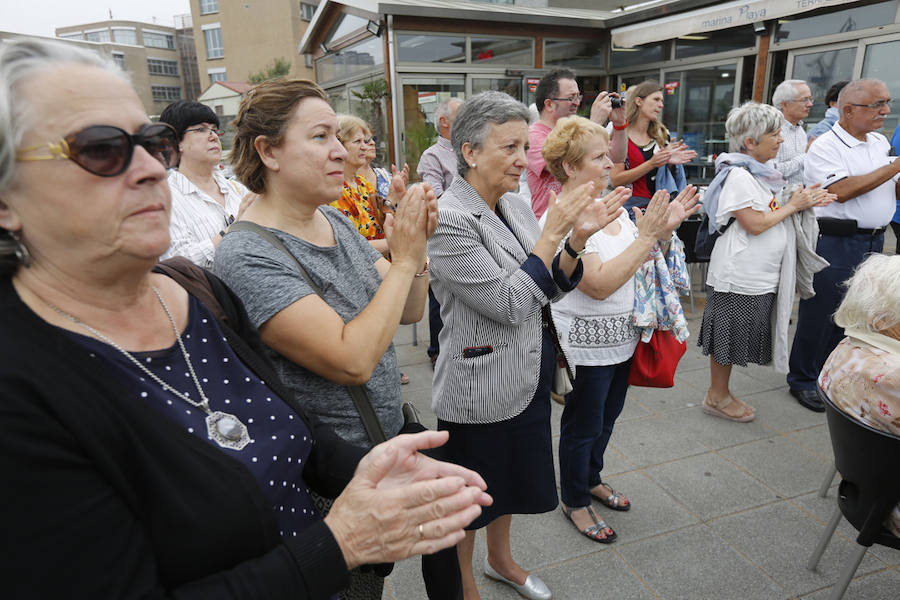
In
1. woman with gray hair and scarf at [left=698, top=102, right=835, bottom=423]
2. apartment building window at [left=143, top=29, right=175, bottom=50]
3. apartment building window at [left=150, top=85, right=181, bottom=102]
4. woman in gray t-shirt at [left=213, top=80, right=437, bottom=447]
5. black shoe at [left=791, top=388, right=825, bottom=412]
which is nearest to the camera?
woman in gray t-shirt at [left=213, top=80, right=437, bottom=447]

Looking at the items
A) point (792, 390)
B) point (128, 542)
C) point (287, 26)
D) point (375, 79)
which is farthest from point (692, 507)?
point (287, 26)

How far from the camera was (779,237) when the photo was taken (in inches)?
140

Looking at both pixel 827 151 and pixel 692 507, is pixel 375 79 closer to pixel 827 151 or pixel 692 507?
pixel 827 151

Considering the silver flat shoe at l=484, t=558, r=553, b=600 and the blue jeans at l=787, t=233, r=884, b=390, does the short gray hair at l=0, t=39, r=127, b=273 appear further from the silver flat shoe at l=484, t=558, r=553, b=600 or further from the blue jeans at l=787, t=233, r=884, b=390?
the blue jeans at l=787, t=233, r=884, b=390

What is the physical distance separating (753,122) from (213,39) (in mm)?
54369

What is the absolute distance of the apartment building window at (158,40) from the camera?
2484 inches

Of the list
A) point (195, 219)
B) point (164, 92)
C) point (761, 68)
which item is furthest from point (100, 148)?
point (164, 92)

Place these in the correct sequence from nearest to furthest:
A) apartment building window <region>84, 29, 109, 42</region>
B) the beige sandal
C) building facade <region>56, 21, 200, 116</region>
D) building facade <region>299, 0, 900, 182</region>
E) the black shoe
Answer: the beige sandal, the black shoe, building facade <region>299, 0, 900, 182</region>, building facade <region>56, 21, 200, 116</region>, apartment building window <region>84, 29, 109, 42</region>

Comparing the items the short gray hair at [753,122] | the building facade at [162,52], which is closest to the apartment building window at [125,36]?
the building facade at [162,52]

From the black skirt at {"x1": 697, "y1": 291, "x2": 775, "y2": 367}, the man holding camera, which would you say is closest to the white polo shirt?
the black skirt at {"x1": 697, "y1": 291, "x2": 775, "y2": 367}

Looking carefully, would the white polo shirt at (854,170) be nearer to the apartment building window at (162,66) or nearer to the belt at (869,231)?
the belt at (869,231)

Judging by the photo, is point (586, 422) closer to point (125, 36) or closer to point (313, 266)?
point (313, 266)

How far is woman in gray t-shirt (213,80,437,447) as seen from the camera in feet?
4.71

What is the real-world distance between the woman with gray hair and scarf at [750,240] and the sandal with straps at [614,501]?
1.37 m
